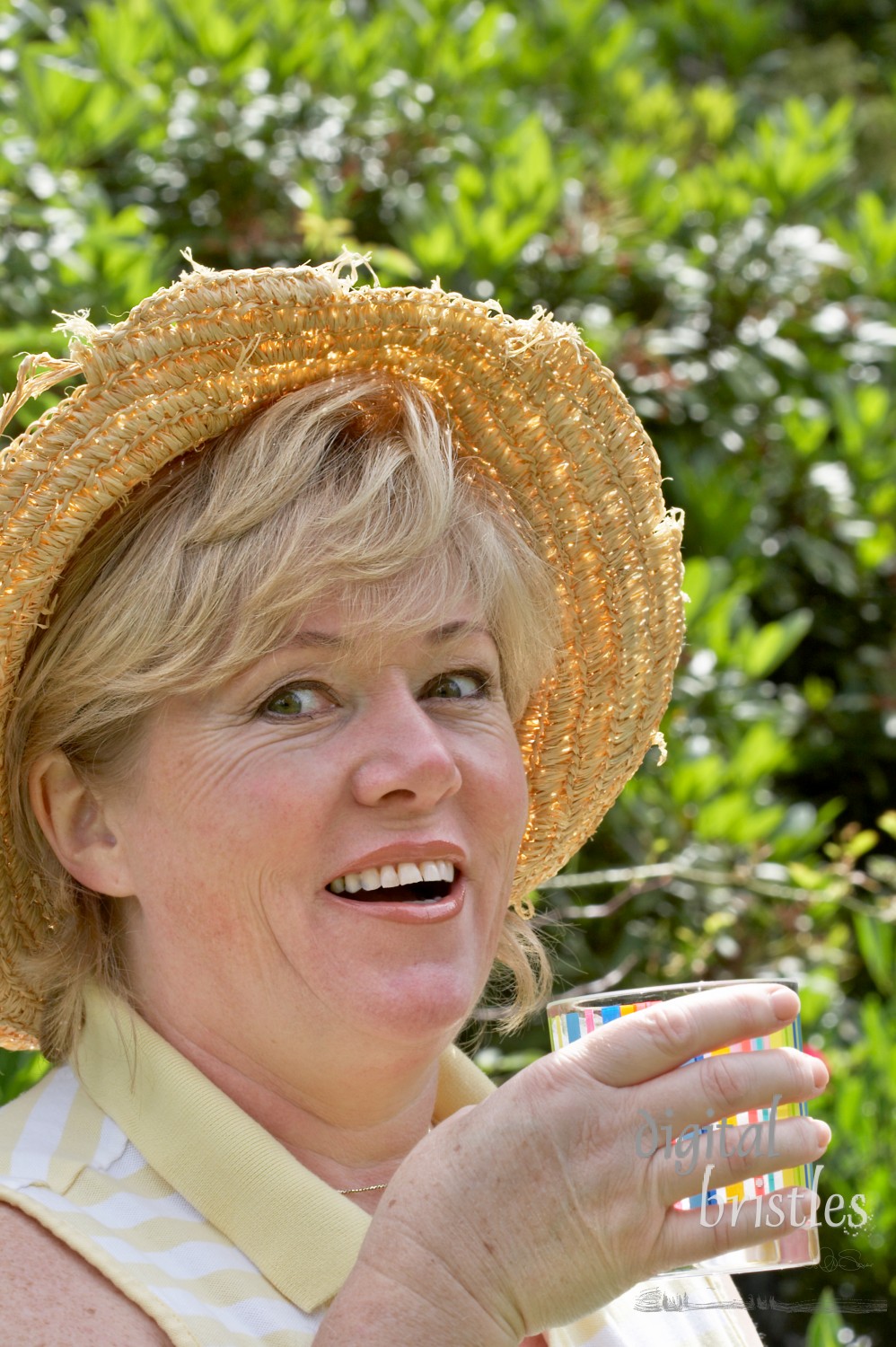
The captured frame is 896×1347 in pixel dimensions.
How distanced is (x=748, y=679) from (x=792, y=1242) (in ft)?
8.80

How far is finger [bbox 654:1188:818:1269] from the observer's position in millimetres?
1356

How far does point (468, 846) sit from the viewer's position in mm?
1919

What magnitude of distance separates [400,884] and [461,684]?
0.33 metres

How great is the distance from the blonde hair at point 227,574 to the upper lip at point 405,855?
0.26 metres

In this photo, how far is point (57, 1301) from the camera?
149 centimetres

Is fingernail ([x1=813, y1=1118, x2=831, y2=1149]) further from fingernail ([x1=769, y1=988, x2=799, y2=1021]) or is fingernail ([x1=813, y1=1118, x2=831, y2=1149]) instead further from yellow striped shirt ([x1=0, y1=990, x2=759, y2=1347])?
yellow striped shirt ([x1=0, y1=990, x2=759, y2=1347])

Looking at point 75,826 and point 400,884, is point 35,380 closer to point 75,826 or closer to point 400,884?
point 75,826

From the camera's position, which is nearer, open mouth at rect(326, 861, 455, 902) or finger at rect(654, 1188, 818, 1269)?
finger at rect(654, 1188, 818, 1269)

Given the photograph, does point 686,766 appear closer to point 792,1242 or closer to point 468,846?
point 468,846

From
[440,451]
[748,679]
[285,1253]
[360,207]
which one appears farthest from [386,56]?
[285,1253]

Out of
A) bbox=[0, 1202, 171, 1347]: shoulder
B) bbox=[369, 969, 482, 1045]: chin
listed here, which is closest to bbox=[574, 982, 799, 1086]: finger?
bbox=[369, 969, 482, 1045]: chin

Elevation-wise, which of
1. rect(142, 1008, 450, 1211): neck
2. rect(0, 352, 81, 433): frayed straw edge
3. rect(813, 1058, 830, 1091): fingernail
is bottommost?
rect(142, 1008, 450, 1211): neck

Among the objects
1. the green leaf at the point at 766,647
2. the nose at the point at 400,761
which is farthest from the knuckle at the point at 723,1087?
the green leaf at the point at 766,647

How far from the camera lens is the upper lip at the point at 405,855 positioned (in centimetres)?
179
